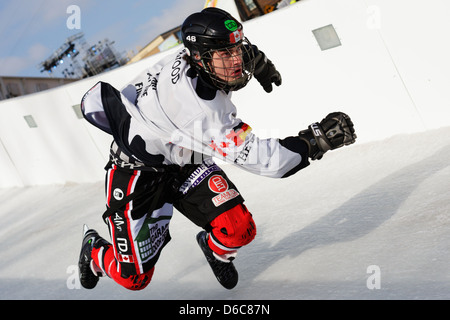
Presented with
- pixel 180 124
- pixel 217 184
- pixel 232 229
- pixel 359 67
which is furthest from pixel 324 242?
pixel 359 67

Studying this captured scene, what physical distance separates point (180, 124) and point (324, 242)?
124cm

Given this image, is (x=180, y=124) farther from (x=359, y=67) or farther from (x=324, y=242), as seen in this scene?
(x=359, y=67)

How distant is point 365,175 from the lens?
3.84 metres

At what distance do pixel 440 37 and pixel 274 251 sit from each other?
83.3 inches

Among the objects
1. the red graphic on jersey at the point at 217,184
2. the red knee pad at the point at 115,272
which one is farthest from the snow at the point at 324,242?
the red graphic on jersey at the point at 217,184

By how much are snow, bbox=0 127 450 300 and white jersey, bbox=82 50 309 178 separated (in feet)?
2.22

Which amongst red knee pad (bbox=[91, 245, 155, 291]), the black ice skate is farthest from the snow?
red knee pad (bbox=[91, 245, 155, 291])

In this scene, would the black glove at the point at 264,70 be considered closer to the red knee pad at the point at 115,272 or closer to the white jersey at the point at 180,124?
the white jersey at the point at 180,124


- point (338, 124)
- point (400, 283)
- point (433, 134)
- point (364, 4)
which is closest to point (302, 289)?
point (400, 283)

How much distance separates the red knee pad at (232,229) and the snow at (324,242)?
0.28 m

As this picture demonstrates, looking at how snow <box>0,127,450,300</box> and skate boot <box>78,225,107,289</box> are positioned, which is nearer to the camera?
snow <box>0,127,450,300</box>

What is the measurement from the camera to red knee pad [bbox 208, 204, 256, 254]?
2.71m

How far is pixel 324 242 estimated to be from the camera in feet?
9.71

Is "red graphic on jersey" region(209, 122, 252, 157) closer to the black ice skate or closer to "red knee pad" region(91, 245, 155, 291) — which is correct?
the black ice skate
